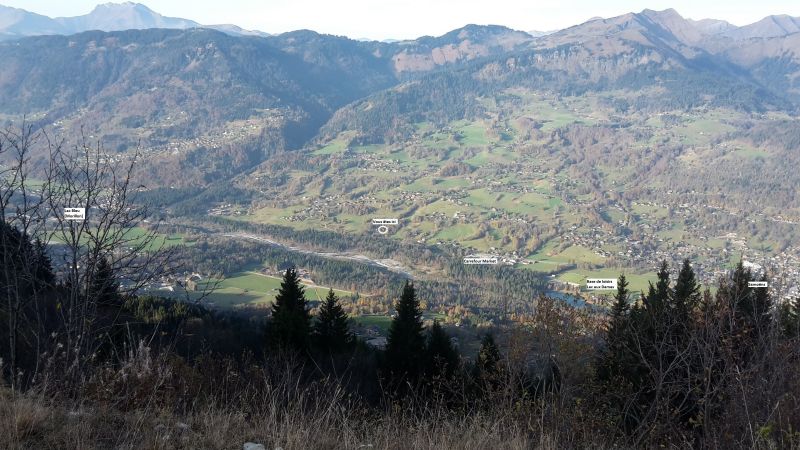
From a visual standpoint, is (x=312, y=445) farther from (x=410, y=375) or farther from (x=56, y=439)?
(x=410, y=375)

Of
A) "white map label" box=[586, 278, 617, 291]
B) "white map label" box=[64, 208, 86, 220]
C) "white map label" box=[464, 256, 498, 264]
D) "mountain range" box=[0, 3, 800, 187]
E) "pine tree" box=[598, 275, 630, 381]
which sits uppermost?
"mountain range" box=[0, 3, 800, 187]

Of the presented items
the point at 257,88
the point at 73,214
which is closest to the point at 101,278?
the point at 73,214

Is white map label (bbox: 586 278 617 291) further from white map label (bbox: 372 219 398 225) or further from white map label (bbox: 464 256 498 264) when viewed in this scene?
white map label (bbox: 372 219 398 225)

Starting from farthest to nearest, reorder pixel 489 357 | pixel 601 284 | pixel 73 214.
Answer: pixel 601 284 < pixel 489 357 < pixel 73 214

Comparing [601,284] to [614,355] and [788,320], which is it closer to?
[788,320]

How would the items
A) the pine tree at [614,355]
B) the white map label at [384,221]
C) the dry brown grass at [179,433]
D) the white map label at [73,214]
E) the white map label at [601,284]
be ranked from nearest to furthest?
the dry brown grass at [179,433]
the white map label at [73,214]
the pine tree at [614,355]
the white map label at [601,284]
the white map label at [384,221]

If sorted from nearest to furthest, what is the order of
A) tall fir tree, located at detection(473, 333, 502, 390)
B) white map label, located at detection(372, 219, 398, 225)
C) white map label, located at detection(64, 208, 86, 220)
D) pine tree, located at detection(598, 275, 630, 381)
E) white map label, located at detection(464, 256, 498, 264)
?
1. white map label, located at detection(64, 208, 86, 220)
2. tall fir tree, located at detection(473, 333, 502, 390)
3. pine tree, located at detection(598, 275, 630, 381)
4. white map label, located at detection(464, 256, 498, 264)
5. white map label, located at detection(372, 219, 398, 225)

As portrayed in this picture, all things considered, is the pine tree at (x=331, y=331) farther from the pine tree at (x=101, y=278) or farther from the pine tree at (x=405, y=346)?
the pine tree at (x=101, y=278)

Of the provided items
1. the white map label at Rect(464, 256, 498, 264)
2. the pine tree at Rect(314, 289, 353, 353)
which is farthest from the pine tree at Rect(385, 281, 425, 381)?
the white map label at Rect(464, 256, 498, 264)

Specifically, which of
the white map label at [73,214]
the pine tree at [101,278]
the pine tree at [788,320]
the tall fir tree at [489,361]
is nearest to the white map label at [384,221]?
the pine tree at [788,320]
